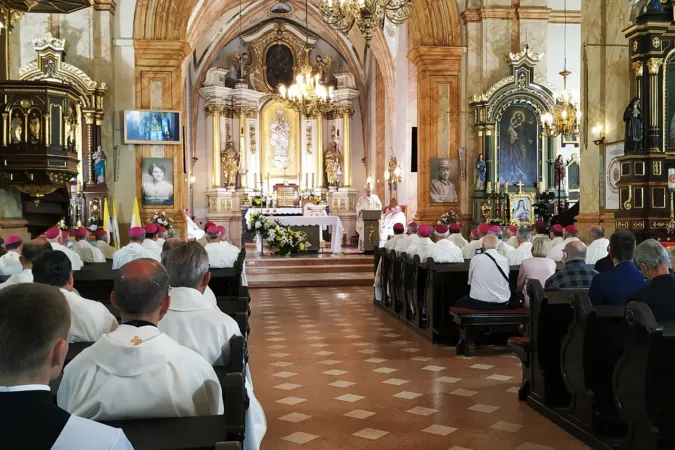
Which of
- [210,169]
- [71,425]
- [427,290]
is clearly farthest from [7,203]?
[210,169]

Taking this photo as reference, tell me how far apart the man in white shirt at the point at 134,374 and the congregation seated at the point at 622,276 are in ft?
11.1

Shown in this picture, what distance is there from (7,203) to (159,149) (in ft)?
17.1

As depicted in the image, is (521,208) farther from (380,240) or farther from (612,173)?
(612,173)

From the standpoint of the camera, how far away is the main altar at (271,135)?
2675 cm

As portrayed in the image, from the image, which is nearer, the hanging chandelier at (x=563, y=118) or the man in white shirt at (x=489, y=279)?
the man in white shirt at (x=489, y=279)

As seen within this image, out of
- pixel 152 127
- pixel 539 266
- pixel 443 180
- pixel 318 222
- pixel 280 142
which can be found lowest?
pixel 539 266

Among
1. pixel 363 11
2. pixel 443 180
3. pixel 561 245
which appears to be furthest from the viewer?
pixel 443 180

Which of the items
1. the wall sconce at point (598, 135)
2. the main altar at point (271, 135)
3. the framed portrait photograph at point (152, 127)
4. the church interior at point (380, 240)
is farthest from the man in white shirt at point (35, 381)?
the main altar at point (271, 135)

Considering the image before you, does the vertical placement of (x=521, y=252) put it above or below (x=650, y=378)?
above

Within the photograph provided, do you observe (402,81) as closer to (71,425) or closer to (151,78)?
(151,78)

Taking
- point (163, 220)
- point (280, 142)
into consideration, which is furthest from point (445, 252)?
point (280, 142)

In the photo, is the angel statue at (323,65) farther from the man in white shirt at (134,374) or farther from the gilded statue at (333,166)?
the man in white shirt at (134,374)

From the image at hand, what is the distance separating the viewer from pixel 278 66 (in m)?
28.0

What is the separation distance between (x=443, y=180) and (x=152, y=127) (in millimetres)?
6850
